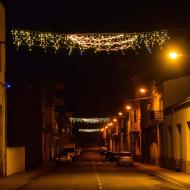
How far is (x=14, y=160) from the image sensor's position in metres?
41.3

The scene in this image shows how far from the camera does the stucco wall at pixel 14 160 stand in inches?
1518

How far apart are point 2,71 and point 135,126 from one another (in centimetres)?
4030

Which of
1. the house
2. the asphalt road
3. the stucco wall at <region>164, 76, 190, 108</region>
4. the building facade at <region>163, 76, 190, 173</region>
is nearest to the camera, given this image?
the asphalt road

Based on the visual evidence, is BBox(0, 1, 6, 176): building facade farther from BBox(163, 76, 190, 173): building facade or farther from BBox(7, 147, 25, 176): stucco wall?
BBox(163, 76, 190, 173): building facade

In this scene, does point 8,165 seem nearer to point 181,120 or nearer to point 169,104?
point 181,120

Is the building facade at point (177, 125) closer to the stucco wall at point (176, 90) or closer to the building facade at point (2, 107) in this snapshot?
the stucco wall at point (176, 90)

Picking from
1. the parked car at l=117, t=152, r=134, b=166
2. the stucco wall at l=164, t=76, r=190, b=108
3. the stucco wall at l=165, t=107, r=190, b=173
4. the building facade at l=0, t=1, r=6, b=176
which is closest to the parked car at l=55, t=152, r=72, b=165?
the parked car at l=117, t=152, r=134, b=166

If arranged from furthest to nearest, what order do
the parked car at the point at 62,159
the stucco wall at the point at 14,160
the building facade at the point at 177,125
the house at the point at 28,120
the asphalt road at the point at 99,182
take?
the parked car at the point at 62,159 < the house at the point at 28,120 < the building facade at the point at 177,125 < the stucco wall at the point at 14,160 < the asphalt road at the point at 99,182

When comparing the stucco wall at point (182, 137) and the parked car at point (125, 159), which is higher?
the stucco wall at point (182, 137)

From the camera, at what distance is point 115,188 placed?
27.4m

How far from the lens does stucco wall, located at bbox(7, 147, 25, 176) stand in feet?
127

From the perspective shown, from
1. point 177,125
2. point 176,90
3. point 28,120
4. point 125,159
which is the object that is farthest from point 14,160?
point 125,159

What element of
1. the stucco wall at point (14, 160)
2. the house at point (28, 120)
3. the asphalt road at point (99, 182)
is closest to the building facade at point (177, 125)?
the asphalt road at point (99, 182)

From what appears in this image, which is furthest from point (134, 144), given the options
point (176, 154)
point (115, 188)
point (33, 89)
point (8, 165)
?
point (115, 188)
